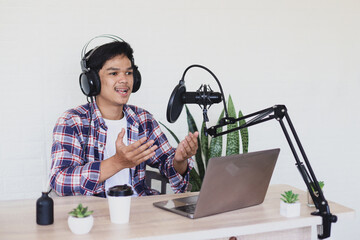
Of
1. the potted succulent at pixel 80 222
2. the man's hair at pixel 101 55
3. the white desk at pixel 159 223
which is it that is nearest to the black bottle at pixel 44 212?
the white desk at pixel 159 223

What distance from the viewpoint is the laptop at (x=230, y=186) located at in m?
1.74

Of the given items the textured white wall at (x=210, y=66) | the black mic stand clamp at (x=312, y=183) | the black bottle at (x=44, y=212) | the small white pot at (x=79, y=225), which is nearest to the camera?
the small white pot at (x=79, y=225)

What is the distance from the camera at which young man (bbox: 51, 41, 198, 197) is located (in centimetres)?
227

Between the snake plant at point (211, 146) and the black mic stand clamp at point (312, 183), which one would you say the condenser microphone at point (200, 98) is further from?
the snake plant at point (211, 146)

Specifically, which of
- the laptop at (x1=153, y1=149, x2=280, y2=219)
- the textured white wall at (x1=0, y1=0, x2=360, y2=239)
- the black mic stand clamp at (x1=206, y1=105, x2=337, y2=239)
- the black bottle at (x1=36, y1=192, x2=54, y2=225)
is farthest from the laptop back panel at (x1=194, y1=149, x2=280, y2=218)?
the textured white wall at (x1=0, y1=0, x2=360, y2=239)

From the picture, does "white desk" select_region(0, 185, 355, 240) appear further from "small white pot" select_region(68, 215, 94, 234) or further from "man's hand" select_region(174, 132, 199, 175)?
"man's hand" select_region(174, 132, 199, 175)

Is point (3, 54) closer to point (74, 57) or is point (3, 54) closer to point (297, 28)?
point (74, 57)

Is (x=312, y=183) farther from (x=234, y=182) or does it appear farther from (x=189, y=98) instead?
(x=189, y=98)

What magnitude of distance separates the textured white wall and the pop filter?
1440 millimetres

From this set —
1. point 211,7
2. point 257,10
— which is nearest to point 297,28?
point 257,10

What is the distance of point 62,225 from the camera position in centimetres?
169

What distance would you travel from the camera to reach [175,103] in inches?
74.0

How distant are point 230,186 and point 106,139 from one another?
3.35 feet

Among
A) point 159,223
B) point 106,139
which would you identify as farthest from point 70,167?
point 159,223
